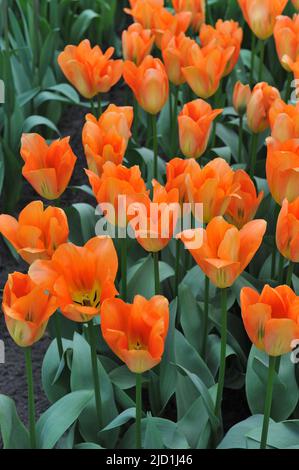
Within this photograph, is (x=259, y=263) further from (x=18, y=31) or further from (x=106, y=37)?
(x=106, y=37)

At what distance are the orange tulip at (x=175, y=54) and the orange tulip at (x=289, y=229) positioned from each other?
80cm

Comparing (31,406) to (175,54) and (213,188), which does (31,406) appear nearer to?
(213,188)

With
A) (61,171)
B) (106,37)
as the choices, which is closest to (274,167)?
(61,171)

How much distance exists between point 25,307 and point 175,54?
3.48 ft

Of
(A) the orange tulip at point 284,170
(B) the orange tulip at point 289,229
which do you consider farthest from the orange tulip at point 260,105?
(B) the orange tulip at point 289,229

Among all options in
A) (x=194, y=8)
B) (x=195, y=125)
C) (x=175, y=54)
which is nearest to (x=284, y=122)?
(x=195, y=125)

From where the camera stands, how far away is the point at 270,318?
4.39 ft

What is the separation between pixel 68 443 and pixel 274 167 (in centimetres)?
67

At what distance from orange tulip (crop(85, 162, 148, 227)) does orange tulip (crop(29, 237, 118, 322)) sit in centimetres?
15

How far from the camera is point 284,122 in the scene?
74.5 inches

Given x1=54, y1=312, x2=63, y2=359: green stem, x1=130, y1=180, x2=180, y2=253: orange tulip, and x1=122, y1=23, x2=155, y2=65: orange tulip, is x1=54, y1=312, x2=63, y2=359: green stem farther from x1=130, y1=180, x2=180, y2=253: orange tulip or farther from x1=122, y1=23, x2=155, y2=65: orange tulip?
x1=122, y1=23, x2=155, y2=65: orange tulip

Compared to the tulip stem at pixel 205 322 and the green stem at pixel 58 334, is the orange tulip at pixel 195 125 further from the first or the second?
the green stem at pixel 58 334

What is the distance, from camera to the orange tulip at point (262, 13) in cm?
240

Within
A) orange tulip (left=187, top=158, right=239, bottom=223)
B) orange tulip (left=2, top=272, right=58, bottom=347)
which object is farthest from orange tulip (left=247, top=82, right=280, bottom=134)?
orange tulip (left=2, top=272, right=58, bottom=347)
